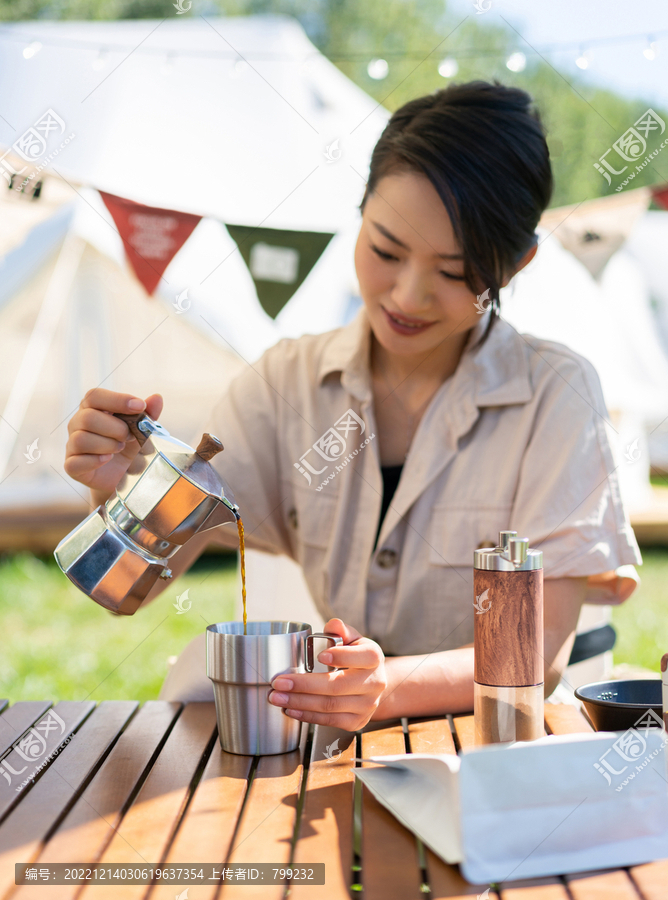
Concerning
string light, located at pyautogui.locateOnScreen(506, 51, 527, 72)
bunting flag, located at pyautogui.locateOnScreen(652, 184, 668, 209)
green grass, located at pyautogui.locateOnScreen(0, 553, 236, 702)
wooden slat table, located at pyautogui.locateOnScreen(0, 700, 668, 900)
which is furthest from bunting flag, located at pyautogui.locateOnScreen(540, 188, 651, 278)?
wooden slat table, located at pyautogui.locateOnScreen(0, 700, 668, 900)

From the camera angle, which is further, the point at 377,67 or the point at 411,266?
the point at 377,67

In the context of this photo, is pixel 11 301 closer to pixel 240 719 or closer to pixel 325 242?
pixel 325 242

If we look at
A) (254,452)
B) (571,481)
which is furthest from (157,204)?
(571,481)

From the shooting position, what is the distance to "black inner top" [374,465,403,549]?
1.24 metres

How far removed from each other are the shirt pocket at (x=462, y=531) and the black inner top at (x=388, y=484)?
0.25ft

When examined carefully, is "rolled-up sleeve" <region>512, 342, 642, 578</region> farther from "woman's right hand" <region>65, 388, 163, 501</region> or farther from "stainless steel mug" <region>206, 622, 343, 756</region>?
"woman's right hand" <region>65, 388, 163, 501</region>

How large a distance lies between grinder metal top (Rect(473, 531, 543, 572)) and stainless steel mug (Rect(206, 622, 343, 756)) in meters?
0.17

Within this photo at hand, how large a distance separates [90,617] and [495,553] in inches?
102

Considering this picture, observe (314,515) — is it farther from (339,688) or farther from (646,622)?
(646,622)

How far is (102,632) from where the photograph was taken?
2.91m

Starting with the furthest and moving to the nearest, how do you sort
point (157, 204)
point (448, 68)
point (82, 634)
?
point (82, 634) → point (157, 204) → point (448, 68)

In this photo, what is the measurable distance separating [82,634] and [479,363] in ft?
6.87

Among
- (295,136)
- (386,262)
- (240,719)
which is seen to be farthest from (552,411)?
(295,136)

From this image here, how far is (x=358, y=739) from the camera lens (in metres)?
0.85
